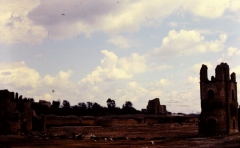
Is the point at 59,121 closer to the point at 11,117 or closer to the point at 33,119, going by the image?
the point at 33,119

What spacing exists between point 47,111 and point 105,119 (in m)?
27.2

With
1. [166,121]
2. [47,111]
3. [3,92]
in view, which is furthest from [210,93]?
[47,111]

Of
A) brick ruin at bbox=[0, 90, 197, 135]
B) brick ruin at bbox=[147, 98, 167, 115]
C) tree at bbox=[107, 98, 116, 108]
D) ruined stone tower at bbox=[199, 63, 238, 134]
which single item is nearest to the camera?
ruined stone tower at bbox=[199, 63, 238, 134]

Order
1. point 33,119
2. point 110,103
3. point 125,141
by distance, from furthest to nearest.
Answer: point 110,103
point 33,119
point 125,141

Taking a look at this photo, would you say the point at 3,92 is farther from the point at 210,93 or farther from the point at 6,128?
the point at 210,93

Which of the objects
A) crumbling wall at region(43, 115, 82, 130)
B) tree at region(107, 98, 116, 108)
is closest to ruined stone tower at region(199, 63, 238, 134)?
crumbling wall at region(43, 115, 82, 130)

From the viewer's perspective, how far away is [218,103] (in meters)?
31.5

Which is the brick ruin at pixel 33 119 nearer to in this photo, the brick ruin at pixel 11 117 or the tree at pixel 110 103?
the brick ruin at pixel 11 117

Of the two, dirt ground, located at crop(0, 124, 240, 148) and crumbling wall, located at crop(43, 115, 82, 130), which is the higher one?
crumbling wall, located at crop(43, 115, 82, 130)

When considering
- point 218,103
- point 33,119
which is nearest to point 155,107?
point 33,119

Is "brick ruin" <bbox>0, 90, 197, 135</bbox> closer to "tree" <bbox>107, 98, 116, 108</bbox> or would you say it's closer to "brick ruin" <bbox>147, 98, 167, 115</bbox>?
"brick ruin" <bbox>147, 98, 167, 115</bbox>

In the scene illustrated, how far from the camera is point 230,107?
3192 centimetres

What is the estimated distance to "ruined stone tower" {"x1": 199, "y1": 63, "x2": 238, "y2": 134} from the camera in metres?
31.3

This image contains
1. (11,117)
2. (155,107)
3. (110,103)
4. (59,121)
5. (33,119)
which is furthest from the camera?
(110,103)
